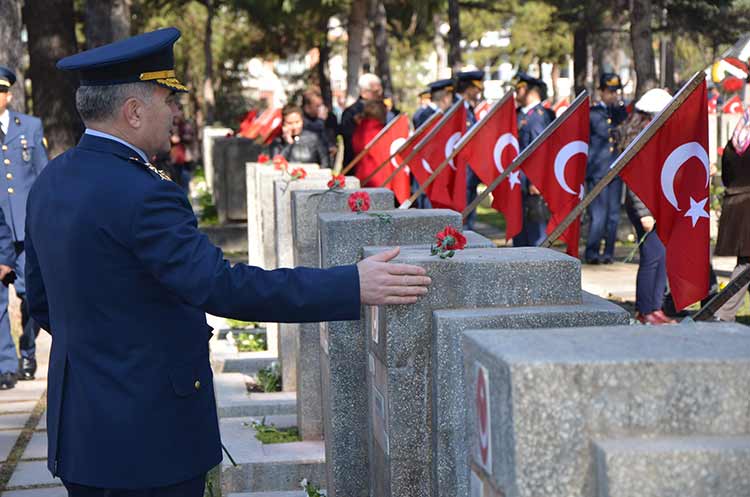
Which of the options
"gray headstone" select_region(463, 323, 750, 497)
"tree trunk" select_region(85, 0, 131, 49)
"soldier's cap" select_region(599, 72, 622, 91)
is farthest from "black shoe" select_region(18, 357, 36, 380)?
"soldier's cap" select_region(599, 72, 622, 91)

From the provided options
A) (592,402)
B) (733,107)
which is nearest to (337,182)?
(592,402)

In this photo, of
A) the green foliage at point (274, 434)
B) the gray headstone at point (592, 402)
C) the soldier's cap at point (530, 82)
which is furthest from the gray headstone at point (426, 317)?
the soldier's cap at point (530, 82)

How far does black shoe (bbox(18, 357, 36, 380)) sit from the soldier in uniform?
17.4ft

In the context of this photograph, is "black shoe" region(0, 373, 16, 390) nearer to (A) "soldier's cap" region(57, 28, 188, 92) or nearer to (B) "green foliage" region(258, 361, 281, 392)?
(B) "green foliage" region(258, 361, 281, 392)

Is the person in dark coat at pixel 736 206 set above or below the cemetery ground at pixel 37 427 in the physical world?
above

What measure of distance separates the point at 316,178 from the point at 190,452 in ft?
16.0

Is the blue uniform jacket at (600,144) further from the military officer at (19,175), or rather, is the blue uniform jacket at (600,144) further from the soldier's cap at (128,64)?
the soldier's cap at (128,64)

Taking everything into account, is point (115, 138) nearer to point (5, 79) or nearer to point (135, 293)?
point (135, 293)

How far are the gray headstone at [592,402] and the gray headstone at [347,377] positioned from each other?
2.84 meters

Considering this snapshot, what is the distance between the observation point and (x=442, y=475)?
13.4ft

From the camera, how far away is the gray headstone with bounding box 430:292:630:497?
386 cm

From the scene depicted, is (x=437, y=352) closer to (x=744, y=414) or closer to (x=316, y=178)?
(x=744, y=414)

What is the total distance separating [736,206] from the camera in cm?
870

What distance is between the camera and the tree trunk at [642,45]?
17000mm
